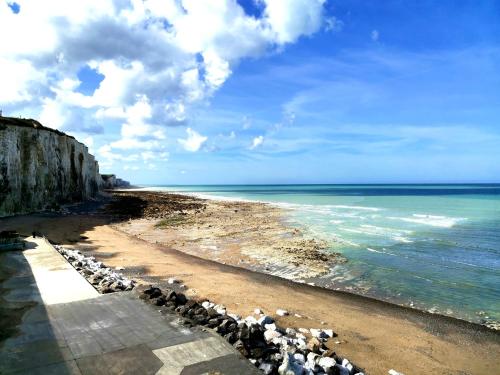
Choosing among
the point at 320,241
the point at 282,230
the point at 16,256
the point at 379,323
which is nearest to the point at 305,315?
the point at 379,323

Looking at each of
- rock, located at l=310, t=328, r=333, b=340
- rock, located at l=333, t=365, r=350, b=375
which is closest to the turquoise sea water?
rock, located at l=310, t=328, r=333, b=340

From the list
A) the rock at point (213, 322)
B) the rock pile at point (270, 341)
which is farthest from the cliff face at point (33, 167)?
the rock at point (213, 322)

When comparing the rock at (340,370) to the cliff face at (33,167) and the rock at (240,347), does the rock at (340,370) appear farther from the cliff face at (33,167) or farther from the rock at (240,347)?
the cliff face at (33,167)

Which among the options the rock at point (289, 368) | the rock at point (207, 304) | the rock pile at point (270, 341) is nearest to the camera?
the rock at point (289, 368)

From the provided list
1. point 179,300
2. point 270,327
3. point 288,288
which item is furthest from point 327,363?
point 288,288

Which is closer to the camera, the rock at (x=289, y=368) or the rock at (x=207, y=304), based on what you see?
the rock at (x=289, y=368)

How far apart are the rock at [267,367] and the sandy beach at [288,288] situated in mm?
2653

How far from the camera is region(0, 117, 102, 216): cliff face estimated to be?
30141 millimetres

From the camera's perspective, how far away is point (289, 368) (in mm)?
6344

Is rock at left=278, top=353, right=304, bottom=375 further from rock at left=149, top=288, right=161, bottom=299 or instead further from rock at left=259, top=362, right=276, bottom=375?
rock at left=149, top=288, right=161, bottom=299

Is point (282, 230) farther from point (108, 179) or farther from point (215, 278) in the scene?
point (108, 179)

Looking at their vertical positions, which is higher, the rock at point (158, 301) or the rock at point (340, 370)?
the rock at point (158, 301)

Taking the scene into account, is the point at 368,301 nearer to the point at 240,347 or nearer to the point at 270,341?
the point at 270,341

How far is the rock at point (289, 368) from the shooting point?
6285 millimetres
